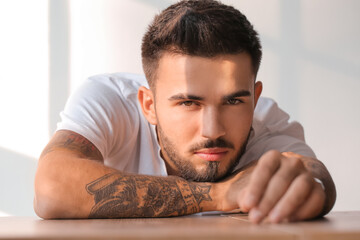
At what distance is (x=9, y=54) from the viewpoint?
10.9 ft

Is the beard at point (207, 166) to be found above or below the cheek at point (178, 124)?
below

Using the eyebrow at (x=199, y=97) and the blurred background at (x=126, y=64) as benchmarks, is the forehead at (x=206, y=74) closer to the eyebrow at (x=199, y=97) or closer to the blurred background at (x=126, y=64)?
the eyebrow at (x=199, y=97)

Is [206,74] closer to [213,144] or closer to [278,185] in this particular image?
[213,144]

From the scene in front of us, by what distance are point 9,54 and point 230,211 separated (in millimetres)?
2605

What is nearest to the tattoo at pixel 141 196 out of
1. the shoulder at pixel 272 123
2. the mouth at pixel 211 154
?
the mouth at pixel 211 154

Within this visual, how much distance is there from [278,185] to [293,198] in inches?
1.8


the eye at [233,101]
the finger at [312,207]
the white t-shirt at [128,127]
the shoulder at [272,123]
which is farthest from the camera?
the shoulder at [272,123]

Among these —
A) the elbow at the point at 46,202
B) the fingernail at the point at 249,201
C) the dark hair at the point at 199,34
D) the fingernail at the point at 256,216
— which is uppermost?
the dark hair at the point at 199,34

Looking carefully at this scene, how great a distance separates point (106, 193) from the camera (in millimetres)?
1160

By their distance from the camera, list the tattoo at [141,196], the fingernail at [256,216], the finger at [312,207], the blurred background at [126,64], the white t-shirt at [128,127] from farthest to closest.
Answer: the blurred background at [126,64] < the white t-shirt at [128,127] < the tattoo at [141,196] < the finger at [312,207] < the fingernail at [256,216]

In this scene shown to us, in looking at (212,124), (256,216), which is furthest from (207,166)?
(256,216)

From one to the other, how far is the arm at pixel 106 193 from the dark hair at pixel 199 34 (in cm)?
48

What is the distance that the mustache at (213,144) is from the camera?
1408 millimetres

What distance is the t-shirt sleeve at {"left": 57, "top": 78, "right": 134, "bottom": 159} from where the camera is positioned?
1.52 metres
